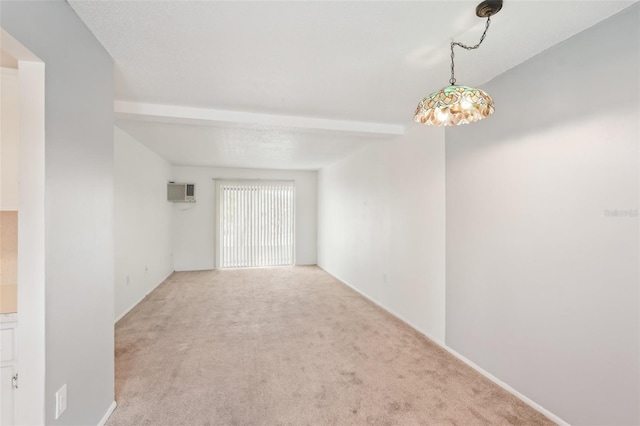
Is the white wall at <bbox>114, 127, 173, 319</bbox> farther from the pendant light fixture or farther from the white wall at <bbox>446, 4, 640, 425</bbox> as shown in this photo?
the white wall at <bbox>446, 4, 640, 425</bbox>

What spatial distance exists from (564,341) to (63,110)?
314 cm

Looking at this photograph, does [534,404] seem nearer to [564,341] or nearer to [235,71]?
[564,341]

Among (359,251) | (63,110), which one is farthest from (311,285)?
(63,110)

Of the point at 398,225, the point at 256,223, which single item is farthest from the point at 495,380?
the point at 256,223

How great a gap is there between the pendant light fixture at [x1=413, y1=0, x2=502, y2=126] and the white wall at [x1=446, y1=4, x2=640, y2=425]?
66 centimetres

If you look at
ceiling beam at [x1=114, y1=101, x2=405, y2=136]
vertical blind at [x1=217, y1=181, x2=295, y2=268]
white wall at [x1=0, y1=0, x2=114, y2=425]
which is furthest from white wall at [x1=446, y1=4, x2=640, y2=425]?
vertical blind at [x1=217, y1=181, x2=295, y2=268]

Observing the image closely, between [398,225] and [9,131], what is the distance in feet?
11.7

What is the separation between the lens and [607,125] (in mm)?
1653

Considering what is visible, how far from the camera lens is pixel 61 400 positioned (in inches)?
56.5

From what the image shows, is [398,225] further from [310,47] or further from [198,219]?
[198,219]

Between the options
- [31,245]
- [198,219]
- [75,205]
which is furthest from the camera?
[198,219]

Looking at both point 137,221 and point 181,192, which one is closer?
point 137,221

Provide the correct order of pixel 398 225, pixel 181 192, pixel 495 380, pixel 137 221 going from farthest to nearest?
pixel 181 192 → pixel 137 221 → pixel 398 225 → pixel 495 380

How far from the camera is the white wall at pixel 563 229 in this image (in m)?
1.58
